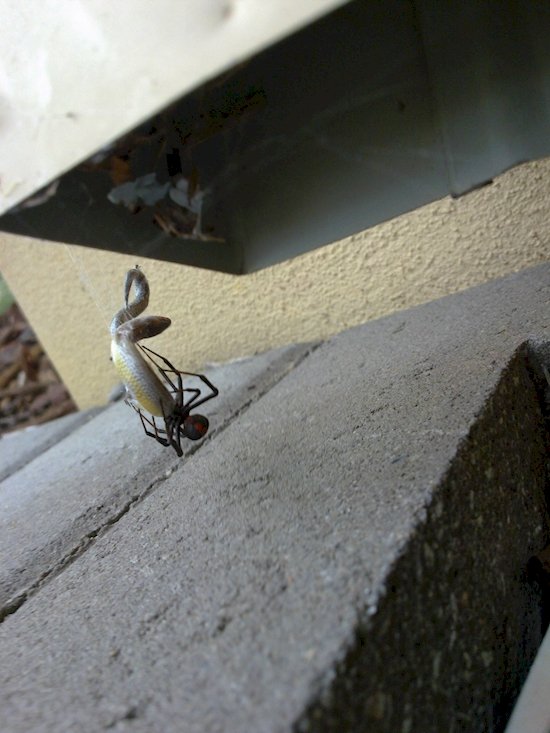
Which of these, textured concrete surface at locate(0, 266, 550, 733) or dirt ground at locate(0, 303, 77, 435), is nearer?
textured concrete surface at locate(0, 266, 550, 733)

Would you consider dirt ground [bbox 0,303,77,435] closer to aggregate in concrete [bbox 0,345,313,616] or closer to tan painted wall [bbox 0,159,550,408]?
tan painted wall [bbox 0,159,550,408]

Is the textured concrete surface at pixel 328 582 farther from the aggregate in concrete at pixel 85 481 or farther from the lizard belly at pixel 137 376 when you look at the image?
the lizard belly at pixel 137 376

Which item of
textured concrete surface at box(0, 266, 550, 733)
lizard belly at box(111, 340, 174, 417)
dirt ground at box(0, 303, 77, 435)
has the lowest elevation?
dirt ground at box(0, 303, 77, 435)

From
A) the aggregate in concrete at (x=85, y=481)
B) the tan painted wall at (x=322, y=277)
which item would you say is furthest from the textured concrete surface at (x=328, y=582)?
the tan painted wall at (x=322, y=277)

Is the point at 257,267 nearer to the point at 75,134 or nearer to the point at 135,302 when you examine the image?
the point at 135,302

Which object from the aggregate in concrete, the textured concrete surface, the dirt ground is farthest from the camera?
the dirt ground

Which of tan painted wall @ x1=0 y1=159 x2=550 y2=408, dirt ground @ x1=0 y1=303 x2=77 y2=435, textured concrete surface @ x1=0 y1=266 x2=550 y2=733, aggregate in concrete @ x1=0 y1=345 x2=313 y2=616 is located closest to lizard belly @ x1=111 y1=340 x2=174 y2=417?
textured concrete surface @ x1=0 y1=266 x2=550 y2=733
